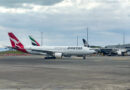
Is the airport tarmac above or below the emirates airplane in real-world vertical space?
below

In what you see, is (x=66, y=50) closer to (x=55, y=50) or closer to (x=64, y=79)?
(x=55, y=50)

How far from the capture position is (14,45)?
191ft

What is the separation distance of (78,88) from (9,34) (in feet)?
165

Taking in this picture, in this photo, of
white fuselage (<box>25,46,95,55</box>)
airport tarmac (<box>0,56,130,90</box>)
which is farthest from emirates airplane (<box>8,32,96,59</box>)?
airport tarmac (<box>0,56,130,90</box>)

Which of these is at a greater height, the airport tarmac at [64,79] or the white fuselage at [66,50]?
the white fuselage at [66,50]

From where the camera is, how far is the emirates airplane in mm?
52938

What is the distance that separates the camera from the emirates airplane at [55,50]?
2084 inches

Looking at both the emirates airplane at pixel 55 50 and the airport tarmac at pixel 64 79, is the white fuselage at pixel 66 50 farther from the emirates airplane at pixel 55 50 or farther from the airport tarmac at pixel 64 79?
the airport tarmac at pixel 64 79

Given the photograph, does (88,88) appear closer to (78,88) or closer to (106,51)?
(78,88)

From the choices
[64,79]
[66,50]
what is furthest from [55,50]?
[64,79]

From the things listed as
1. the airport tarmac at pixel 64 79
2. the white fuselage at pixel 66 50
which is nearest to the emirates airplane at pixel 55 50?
the white fuselage at pixel 66 50

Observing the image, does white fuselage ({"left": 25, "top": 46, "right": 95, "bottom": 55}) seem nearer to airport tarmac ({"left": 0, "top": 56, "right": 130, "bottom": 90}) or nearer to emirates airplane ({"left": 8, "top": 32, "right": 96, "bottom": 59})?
emirates airplane ({"left": 8, "top": 32, "right": 96, "bottom": 59})

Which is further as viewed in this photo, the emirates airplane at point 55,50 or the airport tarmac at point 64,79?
the emirates airplane at point 55,50

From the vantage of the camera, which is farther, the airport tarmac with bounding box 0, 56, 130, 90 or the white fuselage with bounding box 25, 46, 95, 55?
the white fuselage with bounding box 25, 46, 95, 55
